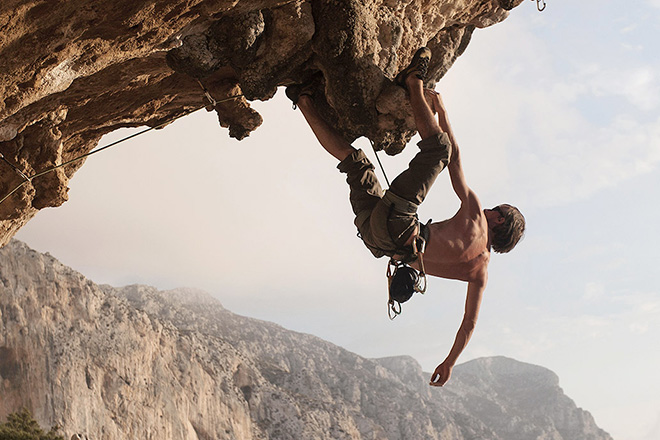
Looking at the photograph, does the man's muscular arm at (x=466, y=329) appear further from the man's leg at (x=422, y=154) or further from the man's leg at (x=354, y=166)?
the man's leg at (x=422, y=154)

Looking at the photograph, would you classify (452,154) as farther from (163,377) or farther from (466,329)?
(163,377)

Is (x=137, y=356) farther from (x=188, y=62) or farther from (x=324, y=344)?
(x=324, y=344)

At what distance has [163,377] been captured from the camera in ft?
89.2

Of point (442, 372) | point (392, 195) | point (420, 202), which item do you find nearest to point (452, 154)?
point (420, 202)

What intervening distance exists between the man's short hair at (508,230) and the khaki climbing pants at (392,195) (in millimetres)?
818

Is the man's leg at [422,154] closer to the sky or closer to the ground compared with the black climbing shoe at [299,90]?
closer to the ground

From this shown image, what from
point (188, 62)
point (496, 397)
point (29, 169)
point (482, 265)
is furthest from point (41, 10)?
point (496, 397)

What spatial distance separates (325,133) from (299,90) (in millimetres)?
403

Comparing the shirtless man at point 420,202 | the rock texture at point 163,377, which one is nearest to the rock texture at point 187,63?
the shirtless man at point 420,202

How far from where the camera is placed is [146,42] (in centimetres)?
303

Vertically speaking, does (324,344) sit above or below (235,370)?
above

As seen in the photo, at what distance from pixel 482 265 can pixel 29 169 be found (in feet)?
12.1

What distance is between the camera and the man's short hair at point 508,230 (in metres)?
4.55

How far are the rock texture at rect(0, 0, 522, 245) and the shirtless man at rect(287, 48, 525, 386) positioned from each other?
0.62 feet
